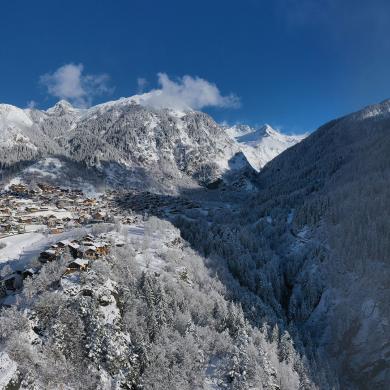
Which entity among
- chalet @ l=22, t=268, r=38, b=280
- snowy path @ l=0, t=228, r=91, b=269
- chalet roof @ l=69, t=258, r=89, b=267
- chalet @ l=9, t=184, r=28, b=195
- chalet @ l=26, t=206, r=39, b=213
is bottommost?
chalet roof @ l=69, t=258, r=89, b=267

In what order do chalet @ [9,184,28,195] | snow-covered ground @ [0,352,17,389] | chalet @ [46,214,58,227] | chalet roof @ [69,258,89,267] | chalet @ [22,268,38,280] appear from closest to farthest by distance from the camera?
snow-covered ground @ [0,352,17,389]
chalet roof @ [69,258,89,267]
chalet @ [22,268,38,280]
chalet @ [46,214,58,227]
chalet @ [9,184,28,195]

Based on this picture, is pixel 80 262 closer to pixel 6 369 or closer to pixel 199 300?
pixel 6 369

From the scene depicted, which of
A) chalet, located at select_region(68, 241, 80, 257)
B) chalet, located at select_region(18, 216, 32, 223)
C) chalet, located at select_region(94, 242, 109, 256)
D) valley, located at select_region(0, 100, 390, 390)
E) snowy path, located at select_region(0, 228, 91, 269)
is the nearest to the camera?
valley, located at select_region(0, 100, 390, 390)

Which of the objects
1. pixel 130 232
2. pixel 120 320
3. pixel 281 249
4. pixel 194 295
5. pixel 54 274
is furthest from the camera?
pixel 281 249

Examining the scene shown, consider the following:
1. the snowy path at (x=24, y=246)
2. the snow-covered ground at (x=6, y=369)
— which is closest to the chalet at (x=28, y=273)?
the snowy path at (x=24, y=246)

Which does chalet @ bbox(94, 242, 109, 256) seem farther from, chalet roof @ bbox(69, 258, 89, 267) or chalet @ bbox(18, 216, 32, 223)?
chalet @ bbox(18, 216, 32, 223)

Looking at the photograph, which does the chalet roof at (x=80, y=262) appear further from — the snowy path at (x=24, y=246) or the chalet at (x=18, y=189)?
the chalet at (x=18, y=189)

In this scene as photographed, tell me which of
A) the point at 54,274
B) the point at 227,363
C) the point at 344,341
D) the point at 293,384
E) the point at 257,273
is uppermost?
the point at 54,274

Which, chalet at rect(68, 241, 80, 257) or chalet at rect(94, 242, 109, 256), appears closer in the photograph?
chalet at rect(68, 241, 80, 257)

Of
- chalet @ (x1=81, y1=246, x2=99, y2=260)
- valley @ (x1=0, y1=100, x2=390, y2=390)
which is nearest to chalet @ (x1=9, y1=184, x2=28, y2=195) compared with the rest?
valley @ (x1=0, y1=100, x2=390, y2=390)

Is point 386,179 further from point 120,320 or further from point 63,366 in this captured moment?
point 63,366

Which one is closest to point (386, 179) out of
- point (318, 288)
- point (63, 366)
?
point (318, 288)
